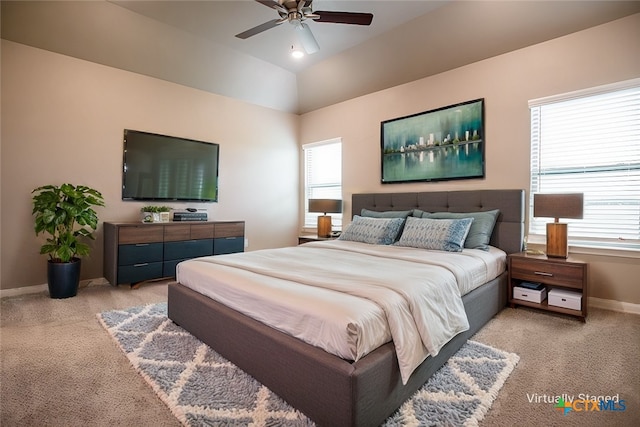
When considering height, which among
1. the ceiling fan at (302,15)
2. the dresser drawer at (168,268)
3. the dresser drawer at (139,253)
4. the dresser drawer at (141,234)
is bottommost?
the dresser drawer at (168,268)

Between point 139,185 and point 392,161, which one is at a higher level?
point 392,161

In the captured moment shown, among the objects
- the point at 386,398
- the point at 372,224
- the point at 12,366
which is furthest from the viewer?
the point at 372,224

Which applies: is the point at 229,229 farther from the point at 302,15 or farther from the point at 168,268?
the point at 302,15

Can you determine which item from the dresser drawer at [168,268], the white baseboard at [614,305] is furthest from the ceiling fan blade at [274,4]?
the white baseboard at [614,305]

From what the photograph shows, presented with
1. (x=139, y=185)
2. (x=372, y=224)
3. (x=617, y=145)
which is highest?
(x=617, y=145)

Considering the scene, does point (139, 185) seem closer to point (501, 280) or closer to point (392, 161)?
point (392, 161)

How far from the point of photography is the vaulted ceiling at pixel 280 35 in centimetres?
306

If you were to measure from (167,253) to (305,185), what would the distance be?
2782 millimetres

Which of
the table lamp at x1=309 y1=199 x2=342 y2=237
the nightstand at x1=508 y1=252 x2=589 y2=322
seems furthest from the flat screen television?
the nightstand at x1=508 y1=252 x2=589 y2=322

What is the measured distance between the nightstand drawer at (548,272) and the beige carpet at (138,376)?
0.33 m

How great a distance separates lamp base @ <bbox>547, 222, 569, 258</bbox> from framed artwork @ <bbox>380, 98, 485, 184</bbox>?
3.33ft

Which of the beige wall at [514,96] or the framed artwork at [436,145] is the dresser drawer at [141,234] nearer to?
the beige wall at [514,96]

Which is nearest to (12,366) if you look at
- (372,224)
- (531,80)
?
(372,224)

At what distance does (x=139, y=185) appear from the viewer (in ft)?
13.3
